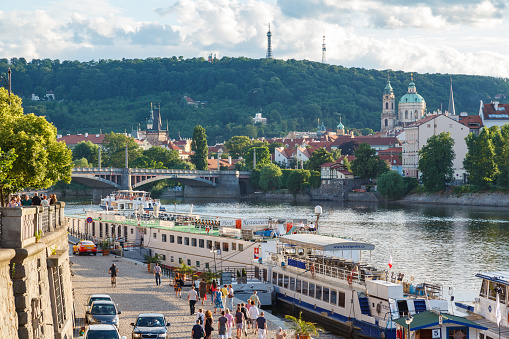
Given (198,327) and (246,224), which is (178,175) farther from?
(198,327)

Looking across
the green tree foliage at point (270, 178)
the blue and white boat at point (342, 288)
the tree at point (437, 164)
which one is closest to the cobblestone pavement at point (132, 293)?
the blue and white boat at point (342, 288)

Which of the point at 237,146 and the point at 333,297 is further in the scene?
the point at 237,146

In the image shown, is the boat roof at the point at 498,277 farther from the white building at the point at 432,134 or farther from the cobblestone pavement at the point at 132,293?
the white building at the point at 432,134

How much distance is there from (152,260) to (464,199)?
70.9 metres

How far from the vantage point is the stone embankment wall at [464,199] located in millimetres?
101250

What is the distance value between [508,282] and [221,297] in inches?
416

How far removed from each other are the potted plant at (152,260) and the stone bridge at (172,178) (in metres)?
63.6

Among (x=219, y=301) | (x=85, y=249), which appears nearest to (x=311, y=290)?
(x=219, y=301)

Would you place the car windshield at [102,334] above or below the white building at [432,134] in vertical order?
below

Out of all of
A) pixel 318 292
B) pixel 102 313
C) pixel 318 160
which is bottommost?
pixel 318 292

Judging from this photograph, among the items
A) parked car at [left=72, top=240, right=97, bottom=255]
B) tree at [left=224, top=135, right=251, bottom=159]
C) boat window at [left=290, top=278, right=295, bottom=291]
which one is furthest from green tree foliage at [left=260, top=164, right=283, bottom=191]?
boat window at [left=290, top=278, right=295, bottom=291]

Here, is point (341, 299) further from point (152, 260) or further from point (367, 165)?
point (367, 165)

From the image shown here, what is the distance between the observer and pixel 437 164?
365 feet

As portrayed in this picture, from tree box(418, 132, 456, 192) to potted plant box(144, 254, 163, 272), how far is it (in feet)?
233
